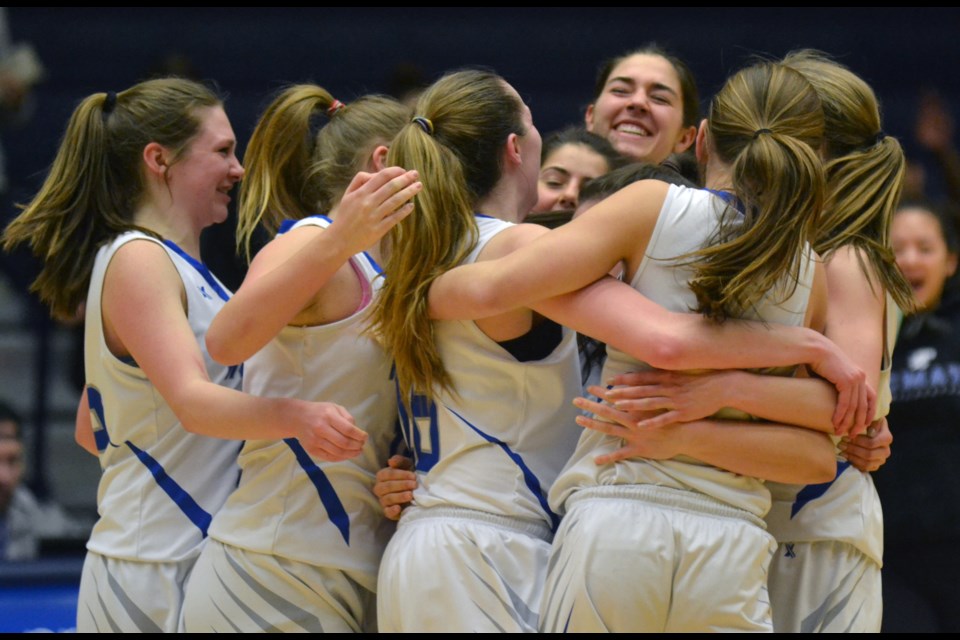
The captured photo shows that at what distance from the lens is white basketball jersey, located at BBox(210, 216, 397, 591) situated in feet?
9.50

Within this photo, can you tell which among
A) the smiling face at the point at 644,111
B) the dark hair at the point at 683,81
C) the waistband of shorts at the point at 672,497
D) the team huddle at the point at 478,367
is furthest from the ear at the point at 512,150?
the dark hair at the point at 683,81

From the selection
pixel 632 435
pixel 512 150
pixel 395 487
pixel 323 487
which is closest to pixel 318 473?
pixel 323 487

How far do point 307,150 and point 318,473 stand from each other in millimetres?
874

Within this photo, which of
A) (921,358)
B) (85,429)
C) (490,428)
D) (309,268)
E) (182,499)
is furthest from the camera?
(921,358)

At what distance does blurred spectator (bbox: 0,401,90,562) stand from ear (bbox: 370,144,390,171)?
3482 millimetres

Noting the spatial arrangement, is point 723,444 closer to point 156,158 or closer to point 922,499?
point 156,158

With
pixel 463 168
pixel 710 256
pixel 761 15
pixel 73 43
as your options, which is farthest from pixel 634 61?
pixel 73 43

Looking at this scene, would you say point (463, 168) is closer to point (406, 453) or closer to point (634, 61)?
point (406, 453)

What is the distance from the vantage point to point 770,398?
2643mm

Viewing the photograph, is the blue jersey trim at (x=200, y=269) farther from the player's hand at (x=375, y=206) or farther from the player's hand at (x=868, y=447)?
the player's hand at (x=868, y=447)

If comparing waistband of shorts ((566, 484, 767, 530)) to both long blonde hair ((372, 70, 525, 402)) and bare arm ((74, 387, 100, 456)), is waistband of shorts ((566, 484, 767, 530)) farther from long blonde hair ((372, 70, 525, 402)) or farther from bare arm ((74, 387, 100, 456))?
bare arm ((74, 387, 100, 456))

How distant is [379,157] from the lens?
10.3ft

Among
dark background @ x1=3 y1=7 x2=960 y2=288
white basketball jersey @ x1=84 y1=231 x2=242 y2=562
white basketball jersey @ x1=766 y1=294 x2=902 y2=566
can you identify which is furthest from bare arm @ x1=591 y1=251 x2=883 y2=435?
dark background @ x1=3 y1=7 x2=960 y2=288

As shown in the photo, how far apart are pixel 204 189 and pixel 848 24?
6.40 metres
